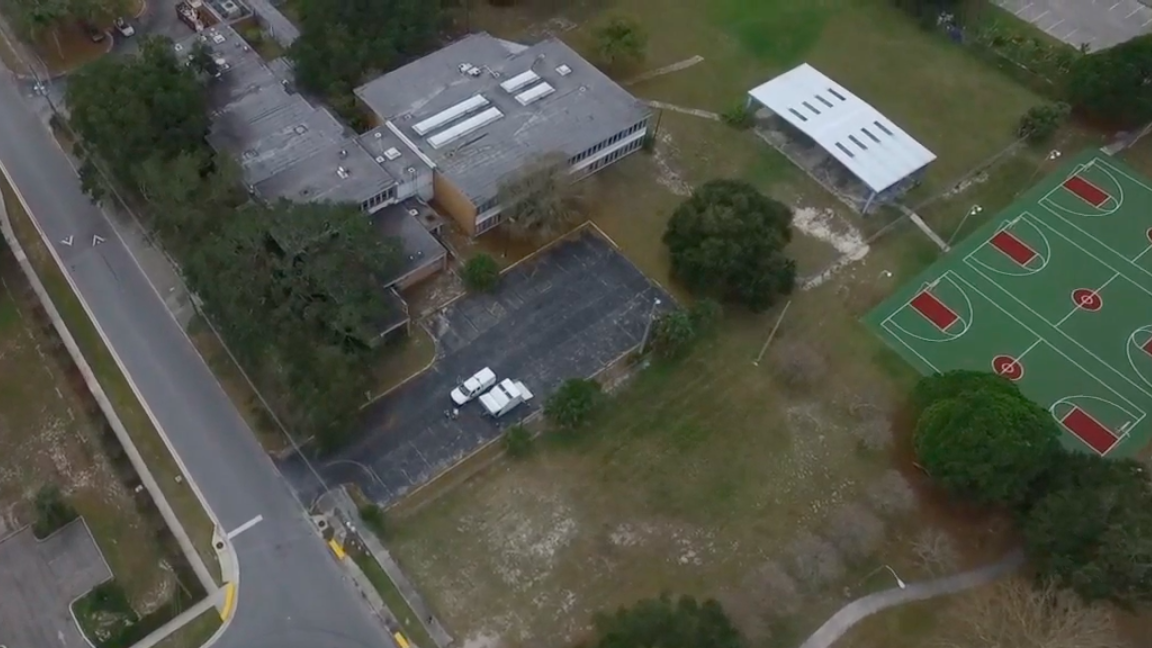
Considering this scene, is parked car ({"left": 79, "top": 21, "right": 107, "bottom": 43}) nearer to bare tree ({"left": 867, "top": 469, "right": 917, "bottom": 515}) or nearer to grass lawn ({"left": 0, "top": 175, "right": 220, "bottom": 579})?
grass lawn ({"left": 0, "top": 175, "right": 220, "bottom": 579})

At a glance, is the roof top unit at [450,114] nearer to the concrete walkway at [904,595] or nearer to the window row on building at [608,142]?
the window row on building at [608,142]

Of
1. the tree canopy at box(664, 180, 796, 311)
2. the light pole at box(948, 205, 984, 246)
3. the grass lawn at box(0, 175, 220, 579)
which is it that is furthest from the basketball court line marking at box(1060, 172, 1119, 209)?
the grass lawn at box(0, 175, 220, 579)

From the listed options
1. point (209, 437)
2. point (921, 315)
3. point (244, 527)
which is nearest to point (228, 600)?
point (244, 527)

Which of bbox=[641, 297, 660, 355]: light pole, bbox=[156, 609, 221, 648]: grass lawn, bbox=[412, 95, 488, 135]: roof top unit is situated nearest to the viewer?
bbox=[156, 609, 221, 648]: grass lawn

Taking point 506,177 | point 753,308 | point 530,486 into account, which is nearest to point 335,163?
point 506,177

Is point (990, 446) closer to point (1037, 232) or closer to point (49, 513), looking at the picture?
point (1037, 232)

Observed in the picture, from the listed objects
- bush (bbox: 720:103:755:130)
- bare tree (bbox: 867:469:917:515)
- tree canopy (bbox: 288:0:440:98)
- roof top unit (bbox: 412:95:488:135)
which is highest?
tree canopy (bbox: 288:0:440:98)
